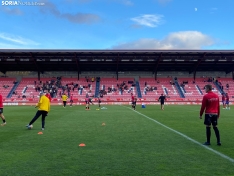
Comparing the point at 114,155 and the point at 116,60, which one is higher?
the point at 116,60

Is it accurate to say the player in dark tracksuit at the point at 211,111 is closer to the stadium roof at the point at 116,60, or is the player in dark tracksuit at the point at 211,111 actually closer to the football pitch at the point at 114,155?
the football pitch at the point at 114,155

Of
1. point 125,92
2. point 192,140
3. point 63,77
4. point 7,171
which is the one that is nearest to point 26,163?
point 7,171

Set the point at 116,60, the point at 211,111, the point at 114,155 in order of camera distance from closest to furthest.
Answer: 1. the point at 114,155
2. the point at 211,111
3. the point at 116,60

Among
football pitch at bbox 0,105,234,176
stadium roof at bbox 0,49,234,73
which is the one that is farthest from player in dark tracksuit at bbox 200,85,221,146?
stadium roof at bbox 0,49,234,73

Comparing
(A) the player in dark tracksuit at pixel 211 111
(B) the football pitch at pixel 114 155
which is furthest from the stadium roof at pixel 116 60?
(A) the player in dark tracksuit at pixel 211 111

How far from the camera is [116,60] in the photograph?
1975 inches

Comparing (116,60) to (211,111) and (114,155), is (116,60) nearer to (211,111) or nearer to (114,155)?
(211,111)

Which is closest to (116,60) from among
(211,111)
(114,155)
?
(211,111)

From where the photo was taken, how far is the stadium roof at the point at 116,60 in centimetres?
4681

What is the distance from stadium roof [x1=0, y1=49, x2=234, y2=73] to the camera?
46.8 meters

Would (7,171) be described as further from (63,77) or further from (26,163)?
(63,77)

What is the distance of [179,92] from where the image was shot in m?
51.4

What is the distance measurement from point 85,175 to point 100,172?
365mm

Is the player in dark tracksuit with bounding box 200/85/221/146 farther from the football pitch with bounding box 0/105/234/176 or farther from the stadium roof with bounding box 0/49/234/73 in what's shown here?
the stadium roof with bounding box 0/49/234/73
